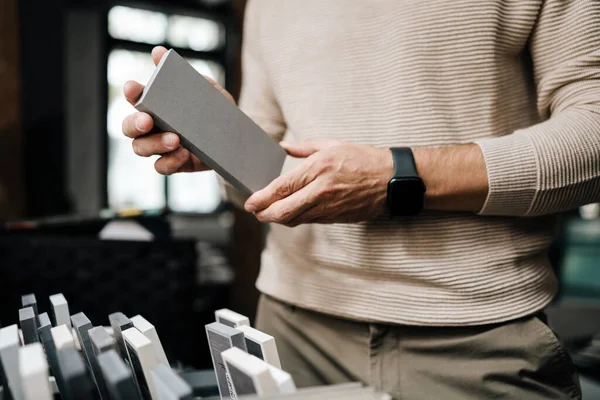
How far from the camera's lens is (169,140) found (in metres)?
0.60

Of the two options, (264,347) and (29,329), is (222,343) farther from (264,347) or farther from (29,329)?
(29,329)

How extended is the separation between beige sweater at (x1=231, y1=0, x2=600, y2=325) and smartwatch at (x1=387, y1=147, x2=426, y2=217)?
3.4 inches

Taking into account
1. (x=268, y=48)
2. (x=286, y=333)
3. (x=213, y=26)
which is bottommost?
(x=286, y=333)

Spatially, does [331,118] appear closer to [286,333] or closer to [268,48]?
[268,48]

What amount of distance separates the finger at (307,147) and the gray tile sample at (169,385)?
37cm

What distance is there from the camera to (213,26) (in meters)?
5.04

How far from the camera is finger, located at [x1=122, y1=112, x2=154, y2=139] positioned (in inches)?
22.3

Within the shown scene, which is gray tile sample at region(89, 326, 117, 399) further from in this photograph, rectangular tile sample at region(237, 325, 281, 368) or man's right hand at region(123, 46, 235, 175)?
man's right hand at region(123, 46, 235, 175)

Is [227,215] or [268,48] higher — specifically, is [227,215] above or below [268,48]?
below

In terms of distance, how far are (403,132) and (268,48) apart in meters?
0.33

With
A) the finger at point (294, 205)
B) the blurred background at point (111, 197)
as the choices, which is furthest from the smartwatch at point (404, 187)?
the blurred background at point (111, 197)

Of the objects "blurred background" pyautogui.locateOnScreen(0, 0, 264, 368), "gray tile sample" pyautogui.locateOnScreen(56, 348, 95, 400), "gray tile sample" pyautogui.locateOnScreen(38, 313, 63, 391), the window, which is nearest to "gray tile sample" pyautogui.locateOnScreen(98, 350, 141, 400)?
"gray tile sample" pyautogui.locateOnScreen(56, 348, 95, 400)

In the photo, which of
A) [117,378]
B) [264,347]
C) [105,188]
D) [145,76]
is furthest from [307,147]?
[145,76]

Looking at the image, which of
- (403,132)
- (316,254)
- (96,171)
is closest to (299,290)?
(316,254)
